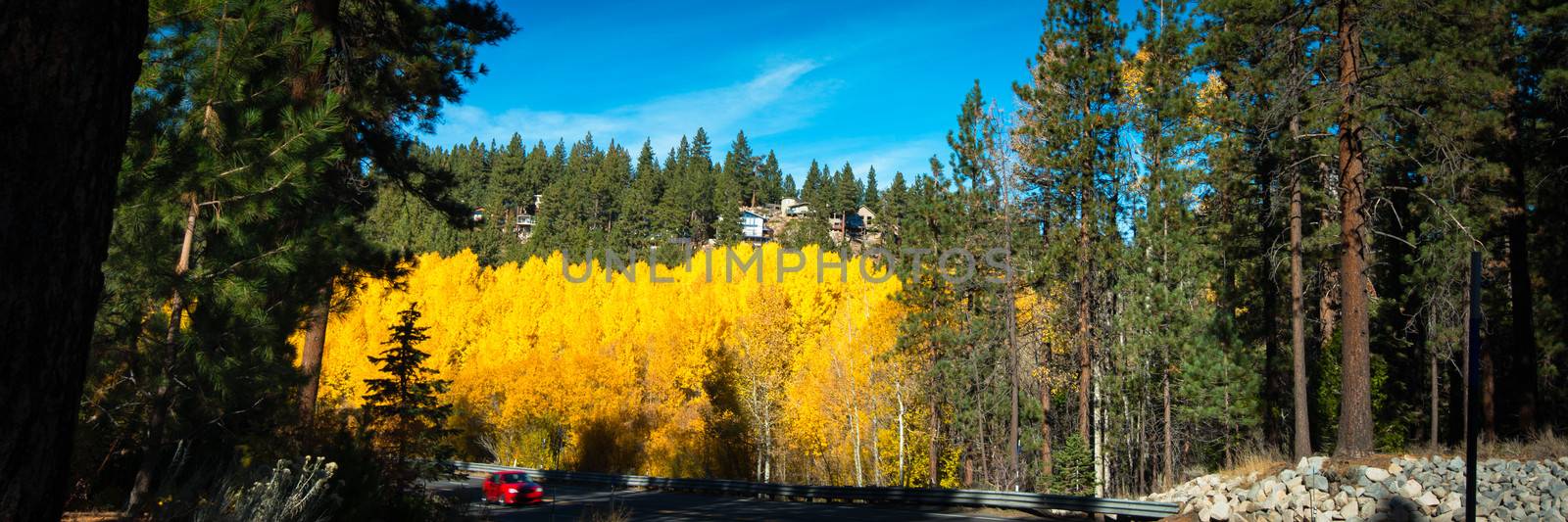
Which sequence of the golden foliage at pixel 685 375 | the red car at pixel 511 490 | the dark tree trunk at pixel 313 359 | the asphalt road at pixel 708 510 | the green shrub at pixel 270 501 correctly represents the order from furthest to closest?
1. the golden foliage at pixel 685 375
2. the red car at pixel 511 490
3. the asphalt road at pixel 708 510
4. the dark tree trunk at pixel 313 359
5. the green shrub at pixel 270 501

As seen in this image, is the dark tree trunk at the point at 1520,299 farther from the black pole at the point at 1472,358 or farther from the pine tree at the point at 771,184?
the pine tree at the point at 771,184

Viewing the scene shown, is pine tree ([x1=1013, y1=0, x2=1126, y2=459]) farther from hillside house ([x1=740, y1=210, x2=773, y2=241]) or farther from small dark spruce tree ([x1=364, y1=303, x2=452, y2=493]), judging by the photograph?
hillside house ([x1=740, y1=210, x2=773, y2=241])

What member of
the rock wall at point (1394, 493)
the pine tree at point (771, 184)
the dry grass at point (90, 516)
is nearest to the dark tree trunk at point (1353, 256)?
the rock wall at point (1394, 493)

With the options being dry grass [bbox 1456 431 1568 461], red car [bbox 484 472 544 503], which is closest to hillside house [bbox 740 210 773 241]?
red car [bbox 484 472 544 503]

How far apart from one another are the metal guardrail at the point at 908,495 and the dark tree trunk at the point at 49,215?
16244 millimetres

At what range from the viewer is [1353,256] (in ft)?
46.0

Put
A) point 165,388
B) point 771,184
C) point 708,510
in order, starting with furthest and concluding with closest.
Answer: point 771,184
point 708,510
point 165,388

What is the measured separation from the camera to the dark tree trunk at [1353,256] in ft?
45.6

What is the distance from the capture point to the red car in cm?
2350

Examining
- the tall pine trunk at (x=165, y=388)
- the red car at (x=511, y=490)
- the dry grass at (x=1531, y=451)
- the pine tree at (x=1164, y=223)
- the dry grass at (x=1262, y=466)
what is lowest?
the red car at (x=511, y=490)

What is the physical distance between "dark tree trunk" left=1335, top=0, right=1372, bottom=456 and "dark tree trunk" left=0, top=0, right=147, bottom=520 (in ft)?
50.7

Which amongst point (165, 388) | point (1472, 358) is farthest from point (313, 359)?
point (1472, 358)

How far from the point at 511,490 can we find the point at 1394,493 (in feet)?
63.1

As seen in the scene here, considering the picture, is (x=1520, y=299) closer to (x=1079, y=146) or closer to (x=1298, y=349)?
(x=1298, y=349)
